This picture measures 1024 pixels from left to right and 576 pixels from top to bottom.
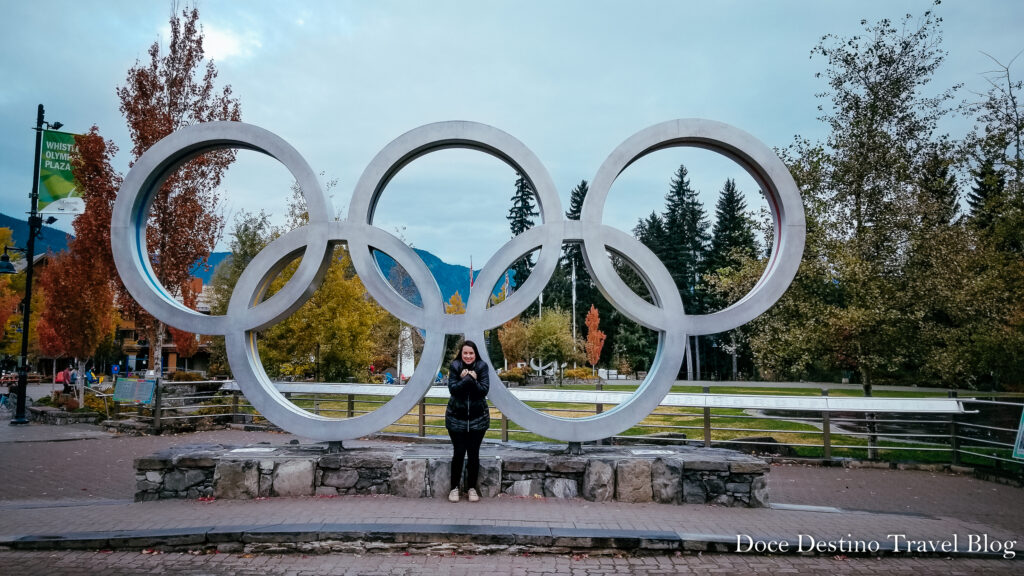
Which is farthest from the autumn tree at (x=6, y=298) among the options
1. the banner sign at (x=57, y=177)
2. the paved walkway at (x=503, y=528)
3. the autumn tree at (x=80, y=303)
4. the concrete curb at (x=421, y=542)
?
the concrete curb at (x=421, y=542)

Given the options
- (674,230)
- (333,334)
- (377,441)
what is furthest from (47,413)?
(674,230)

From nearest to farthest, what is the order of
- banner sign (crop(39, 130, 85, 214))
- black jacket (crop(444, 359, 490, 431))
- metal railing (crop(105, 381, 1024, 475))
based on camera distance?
black jacket (crop(444, 359, 490, 431)) < metal railing (crop(105, 381, 1024, 475)) < banner sign (crop(39, 130, 85, 214))

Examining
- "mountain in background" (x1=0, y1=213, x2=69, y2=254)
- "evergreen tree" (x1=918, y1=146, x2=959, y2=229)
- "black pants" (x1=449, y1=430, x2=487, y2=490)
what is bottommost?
"black pants" (x1=449, y1=430, x2=487, y2=490)

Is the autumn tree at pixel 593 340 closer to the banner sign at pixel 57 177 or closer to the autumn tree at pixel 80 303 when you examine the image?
the autumn tree at pixel 80 303

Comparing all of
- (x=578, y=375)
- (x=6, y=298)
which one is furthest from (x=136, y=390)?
(x=578, y=375)

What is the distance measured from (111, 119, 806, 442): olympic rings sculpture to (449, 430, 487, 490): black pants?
79 centimetres

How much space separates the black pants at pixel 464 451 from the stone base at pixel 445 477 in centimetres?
19

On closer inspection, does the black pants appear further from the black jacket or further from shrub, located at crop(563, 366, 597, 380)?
shrub, located at crop(563, 366, 597, 380)

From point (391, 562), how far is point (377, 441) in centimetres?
870

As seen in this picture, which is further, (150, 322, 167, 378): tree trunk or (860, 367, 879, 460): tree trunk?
(150, 322, 167, 378): tree trunk

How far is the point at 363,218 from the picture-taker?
7953 millimetres

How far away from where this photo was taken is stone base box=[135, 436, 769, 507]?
285 inches

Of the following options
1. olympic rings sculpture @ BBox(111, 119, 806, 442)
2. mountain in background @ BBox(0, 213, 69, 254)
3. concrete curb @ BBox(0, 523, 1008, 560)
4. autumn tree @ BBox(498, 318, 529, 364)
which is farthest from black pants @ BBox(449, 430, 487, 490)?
mountain in background @ BBox(0, 213, 69, 254)

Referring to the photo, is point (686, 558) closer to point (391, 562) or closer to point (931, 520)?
point (391, 562)
